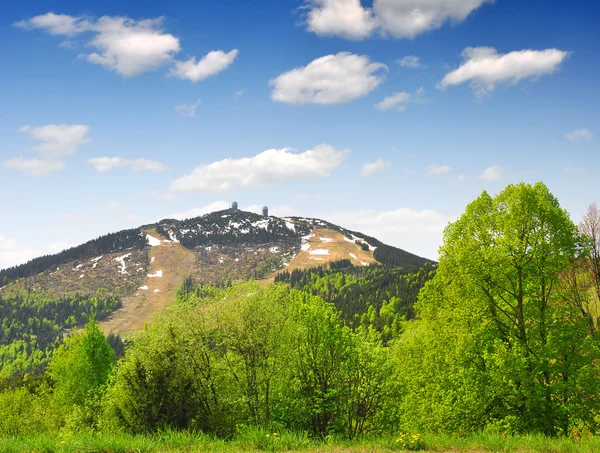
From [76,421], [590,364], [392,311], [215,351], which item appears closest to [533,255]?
Result: [590,364]

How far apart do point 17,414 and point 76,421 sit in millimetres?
17024

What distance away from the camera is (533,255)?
2183cm

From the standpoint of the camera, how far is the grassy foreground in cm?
1201

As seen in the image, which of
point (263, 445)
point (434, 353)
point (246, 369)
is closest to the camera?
point (263, 445)

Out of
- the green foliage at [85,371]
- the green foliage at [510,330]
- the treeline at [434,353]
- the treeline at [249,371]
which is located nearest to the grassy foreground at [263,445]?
the treeline at [434,353]

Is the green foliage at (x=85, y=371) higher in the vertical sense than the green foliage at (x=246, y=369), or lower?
lower

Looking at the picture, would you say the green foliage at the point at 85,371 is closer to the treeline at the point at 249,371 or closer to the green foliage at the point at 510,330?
the treeline at the point at 249,371

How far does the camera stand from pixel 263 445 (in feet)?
41.7

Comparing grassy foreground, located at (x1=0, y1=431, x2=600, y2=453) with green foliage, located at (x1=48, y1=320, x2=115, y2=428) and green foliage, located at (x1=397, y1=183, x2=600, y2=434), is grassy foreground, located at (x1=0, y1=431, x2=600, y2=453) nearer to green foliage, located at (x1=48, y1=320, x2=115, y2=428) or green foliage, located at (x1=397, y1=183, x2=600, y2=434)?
green foliage, located at (x1=397, y1=183, x2=600, y2=434)

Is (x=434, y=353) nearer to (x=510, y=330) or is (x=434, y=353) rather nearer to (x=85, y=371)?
(x=510, y=330)

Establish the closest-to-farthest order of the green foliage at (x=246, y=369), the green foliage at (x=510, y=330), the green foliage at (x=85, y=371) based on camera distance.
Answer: the green foliage at (x=510, y=330) → the green foliage at (x=246, y=369) → the green foliage at (x=85, y=371)

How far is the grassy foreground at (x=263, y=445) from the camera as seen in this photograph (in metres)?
12.0

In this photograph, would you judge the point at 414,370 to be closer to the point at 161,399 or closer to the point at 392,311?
the point at 161,399

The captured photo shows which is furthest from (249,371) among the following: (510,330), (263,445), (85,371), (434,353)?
(85,371)
